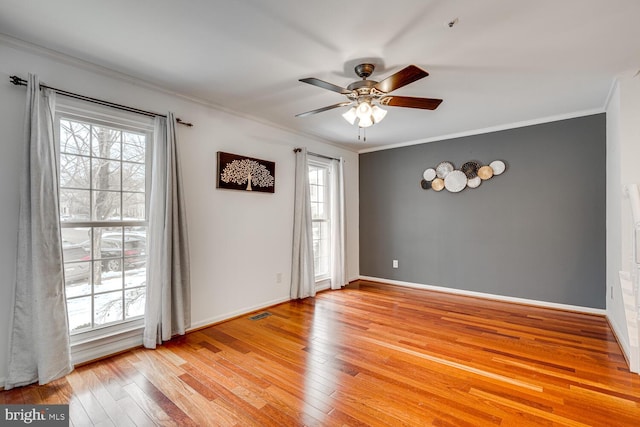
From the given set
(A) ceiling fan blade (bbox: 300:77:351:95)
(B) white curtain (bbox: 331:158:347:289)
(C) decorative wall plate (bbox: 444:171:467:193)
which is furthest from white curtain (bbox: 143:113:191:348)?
(C) decorative wall plate (bbox: 444:171:467:193)

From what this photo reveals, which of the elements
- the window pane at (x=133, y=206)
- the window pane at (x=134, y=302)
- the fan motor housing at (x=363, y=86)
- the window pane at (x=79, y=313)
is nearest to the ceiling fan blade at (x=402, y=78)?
the fan motor housing at (x=363, y=86)

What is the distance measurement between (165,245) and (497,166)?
14.1 feet

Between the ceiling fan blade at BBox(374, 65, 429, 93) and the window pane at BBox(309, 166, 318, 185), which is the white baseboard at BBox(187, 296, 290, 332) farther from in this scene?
the ceiling fan blade at BBox(374, 65, 429, 93)

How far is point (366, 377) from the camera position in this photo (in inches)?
90.8

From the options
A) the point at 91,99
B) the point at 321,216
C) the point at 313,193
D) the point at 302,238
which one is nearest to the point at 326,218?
the point at 321,216

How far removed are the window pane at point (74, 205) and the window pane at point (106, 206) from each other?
6 cm

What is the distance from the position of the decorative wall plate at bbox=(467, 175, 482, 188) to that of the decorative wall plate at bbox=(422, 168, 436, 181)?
526 millimetres

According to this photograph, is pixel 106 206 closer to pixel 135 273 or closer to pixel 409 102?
pixel 135 273

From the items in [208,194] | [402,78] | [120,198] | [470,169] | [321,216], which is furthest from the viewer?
[321,216]

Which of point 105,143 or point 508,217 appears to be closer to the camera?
point 105,143

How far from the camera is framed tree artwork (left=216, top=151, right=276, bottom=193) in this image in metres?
3.48

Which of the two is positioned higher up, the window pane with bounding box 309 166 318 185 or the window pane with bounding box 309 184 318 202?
the window pane with bounding box 309 166 318 185

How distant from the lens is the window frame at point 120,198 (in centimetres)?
244

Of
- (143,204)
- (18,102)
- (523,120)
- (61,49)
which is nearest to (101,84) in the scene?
(61,49)
